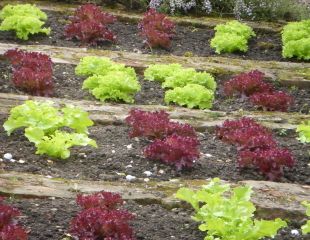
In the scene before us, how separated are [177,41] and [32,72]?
3.02 m

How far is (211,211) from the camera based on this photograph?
500cm

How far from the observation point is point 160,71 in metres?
8.75

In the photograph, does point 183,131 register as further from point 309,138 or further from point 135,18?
point 135,18

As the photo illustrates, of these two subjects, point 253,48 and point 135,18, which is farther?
point 135,18

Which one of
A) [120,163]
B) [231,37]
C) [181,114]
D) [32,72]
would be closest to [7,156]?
[120,163]

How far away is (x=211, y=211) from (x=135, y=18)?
660 cm

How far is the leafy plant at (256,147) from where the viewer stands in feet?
20.9

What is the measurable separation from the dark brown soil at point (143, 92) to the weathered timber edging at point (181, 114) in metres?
0.35

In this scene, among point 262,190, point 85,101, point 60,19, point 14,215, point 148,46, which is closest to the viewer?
point 14,215

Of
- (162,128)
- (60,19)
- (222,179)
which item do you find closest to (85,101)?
(162,128)

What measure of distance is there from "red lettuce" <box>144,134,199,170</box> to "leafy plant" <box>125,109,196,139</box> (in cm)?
35

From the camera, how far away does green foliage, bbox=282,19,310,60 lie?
991cm

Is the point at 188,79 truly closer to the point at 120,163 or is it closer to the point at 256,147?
the point at 256,147

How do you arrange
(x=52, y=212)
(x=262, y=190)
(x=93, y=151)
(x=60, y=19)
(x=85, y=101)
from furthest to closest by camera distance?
(x=60, y=19)
(x=85, y=101)
(x=93, y=151)
(x=262, y=190)
(x=52, y=212)
